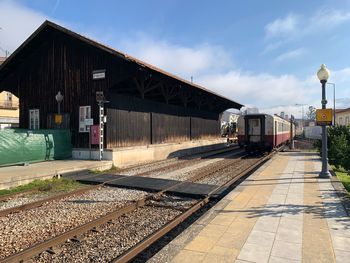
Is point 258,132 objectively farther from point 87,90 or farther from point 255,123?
point 87,90

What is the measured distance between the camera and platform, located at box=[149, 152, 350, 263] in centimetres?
468

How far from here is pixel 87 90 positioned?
698 inches

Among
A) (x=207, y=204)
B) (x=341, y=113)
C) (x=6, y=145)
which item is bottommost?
(x=207, y=204)

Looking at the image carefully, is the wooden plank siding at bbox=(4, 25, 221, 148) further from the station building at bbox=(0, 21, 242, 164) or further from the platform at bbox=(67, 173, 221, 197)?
the platform at bbox=(67, 173, 221, 197)

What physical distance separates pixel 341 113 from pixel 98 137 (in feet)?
213

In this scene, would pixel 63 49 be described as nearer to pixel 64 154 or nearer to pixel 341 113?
pixel 64 154

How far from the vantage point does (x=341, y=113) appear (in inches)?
2717

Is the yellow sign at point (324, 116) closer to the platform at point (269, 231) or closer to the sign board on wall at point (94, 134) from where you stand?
the platform at point (269, 231)

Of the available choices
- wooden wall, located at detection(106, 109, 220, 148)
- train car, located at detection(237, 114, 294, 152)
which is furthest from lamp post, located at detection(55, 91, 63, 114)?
train car, located at detection(237, 114, 294, 152)

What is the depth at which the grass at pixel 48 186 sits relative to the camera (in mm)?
10352

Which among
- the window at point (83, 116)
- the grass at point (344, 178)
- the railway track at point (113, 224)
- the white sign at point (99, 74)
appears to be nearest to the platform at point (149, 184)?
the railway track at point (113, 224)

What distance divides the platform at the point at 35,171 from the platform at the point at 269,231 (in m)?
7.11

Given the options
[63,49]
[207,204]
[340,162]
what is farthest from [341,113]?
[207,204]

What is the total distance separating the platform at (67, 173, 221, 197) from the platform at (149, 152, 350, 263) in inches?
57.0
